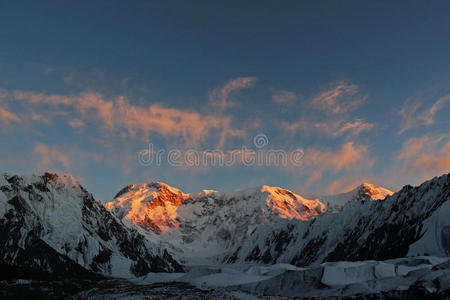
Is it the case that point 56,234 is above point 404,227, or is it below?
below

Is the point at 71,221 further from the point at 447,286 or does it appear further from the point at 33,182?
the point at 447,286

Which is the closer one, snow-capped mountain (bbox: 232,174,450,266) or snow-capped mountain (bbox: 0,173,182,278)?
snow-capped mountain (bbox: 232,174,450,266)

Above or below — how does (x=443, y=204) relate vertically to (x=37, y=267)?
above

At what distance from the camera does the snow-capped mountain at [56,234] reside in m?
140

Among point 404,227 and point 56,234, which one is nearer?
point 404,227

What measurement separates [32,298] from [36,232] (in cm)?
11717

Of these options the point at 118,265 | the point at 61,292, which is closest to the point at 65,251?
the point at 118,265

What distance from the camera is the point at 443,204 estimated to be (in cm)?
13100

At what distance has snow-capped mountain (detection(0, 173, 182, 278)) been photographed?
140m

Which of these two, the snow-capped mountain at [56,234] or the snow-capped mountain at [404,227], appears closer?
the snow-capped mountain at [404,227]

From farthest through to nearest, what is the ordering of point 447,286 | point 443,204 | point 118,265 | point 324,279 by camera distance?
point 118,265, point 443,204, point 324,279, point 447,286

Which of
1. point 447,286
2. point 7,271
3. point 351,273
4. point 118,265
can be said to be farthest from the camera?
point 118,265

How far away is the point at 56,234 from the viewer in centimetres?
16275

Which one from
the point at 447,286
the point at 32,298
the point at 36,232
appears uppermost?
the point at 36,232
